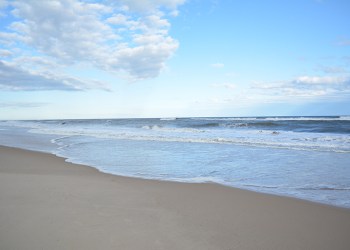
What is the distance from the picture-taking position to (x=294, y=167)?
27.0 ft

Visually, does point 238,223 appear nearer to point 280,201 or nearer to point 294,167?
point 280,201

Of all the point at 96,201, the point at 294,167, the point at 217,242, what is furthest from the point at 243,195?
the point at 294,167

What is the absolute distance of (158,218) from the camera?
3969mm

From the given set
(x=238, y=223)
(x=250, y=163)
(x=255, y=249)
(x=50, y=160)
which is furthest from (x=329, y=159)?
(x=50, y=160)

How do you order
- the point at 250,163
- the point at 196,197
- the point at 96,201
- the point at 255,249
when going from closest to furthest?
the point at 255,249 → the point at 96,201 → the point at 196,197 → the point at 250,163

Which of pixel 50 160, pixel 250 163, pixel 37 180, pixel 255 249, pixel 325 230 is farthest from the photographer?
pixel 50 160

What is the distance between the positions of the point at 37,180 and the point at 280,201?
5.31 m

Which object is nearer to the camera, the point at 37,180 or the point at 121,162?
the point at 37,180

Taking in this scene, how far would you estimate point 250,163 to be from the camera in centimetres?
903

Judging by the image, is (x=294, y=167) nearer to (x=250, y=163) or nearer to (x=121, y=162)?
(x=250, y=163)

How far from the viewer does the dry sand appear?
3189mm

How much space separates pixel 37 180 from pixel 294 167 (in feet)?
23.3

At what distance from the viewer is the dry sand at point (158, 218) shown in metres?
3.19

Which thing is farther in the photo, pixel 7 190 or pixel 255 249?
pixel 7 190
